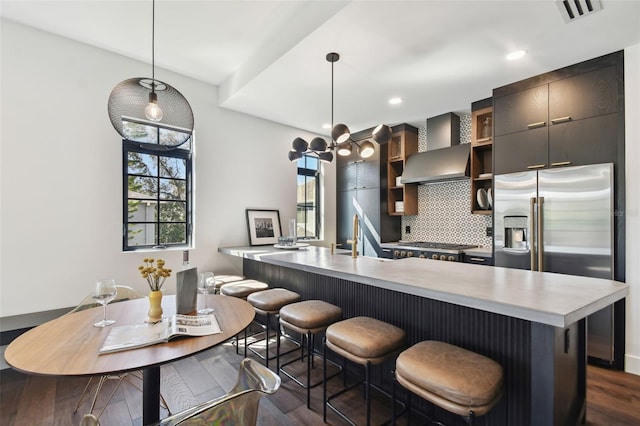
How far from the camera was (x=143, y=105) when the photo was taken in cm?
158

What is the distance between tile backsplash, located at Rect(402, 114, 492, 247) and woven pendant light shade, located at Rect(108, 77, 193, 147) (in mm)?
3783

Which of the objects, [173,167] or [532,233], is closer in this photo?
[532,233]

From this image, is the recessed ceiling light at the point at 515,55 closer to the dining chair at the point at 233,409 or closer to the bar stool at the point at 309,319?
the bar stool at the point at 309,319

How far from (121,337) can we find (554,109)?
3958 mm

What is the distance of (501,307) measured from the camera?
1201mm

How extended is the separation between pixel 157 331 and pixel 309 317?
95 centimetres

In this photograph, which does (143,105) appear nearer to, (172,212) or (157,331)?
(157,331)

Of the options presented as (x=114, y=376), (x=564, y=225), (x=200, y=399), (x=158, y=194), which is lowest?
(x=200, y=399)

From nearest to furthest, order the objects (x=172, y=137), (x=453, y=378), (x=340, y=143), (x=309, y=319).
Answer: (x=453, y=378)
(x=172, y=137)
(x=309, y=319)
(x=340, y=143)

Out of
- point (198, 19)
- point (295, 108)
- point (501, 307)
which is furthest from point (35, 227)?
point (501, 307)

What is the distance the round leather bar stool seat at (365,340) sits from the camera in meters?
1.56

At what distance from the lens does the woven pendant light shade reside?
1526 millimetres

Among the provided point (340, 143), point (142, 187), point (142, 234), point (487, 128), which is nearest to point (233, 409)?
point (340, 143)

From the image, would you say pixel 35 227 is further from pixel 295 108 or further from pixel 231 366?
pixel 295 108
